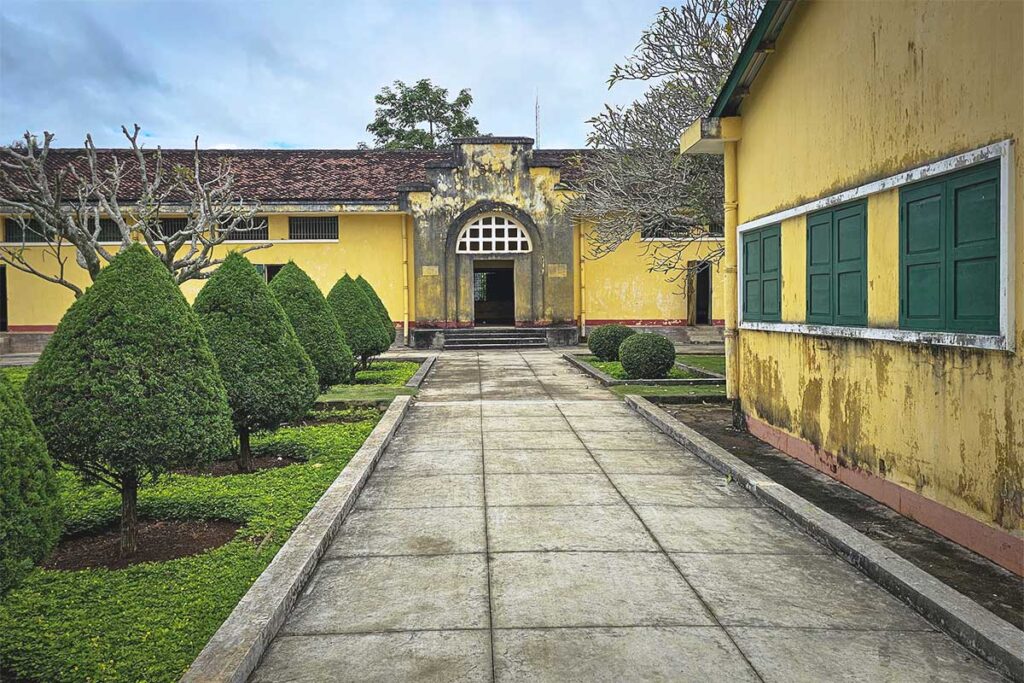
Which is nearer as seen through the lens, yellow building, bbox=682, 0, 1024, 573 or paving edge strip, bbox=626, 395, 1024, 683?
paving edge strip, bbox=626, 395, 1024, 683

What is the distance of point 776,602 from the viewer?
172 inches

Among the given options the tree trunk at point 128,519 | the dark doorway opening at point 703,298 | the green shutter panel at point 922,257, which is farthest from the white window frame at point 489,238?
the tree trunk at point 128,519

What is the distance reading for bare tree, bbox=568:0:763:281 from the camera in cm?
1352

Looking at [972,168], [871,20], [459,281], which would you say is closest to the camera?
[972,168]

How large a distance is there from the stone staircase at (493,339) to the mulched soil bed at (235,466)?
607 inches

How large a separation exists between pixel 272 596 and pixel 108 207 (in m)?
12.0

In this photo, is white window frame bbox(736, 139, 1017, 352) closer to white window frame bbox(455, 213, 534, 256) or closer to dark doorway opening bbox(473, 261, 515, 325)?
white window frame bbox(455, 213, 534, 256)

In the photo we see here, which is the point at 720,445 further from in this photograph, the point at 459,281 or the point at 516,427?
the point at 459,281

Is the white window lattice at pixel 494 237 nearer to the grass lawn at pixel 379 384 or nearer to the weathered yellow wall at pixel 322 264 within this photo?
the weathered yellow wall at pixel 322 264

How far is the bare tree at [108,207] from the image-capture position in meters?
13.2

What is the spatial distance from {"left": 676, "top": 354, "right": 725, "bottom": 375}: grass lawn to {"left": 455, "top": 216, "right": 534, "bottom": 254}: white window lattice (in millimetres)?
6879

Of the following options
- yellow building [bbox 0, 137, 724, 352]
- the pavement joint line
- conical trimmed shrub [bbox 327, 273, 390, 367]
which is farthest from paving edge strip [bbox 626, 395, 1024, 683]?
yellow building [bbox 0, 137, 724, 352]

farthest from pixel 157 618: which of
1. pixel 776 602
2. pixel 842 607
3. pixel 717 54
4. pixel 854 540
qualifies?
pixel 717 54

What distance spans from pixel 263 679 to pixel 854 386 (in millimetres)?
5148
